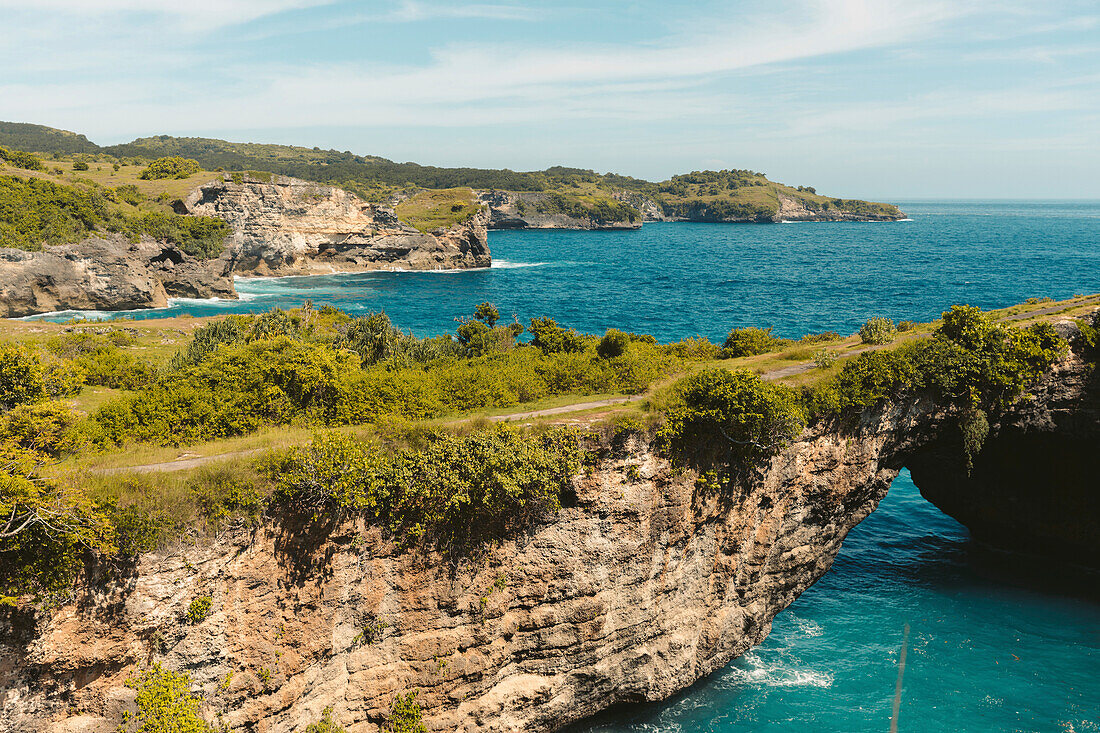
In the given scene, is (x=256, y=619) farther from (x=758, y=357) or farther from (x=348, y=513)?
(x=758, y=357)

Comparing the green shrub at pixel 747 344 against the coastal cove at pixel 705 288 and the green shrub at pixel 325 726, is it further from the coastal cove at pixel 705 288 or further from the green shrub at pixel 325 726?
the coastal cove at pixel 705 288

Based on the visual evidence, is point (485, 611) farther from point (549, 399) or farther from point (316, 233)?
point (316, 233)

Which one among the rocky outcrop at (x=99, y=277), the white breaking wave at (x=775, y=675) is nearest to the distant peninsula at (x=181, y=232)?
the rocky outcrop at (x=99, y=277)

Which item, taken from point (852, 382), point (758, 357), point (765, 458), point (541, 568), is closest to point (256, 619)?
point (541, 568)

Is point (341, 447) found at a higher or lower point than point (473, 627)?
higher

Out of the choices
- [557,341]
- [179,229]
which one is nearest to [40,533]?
[557,341]

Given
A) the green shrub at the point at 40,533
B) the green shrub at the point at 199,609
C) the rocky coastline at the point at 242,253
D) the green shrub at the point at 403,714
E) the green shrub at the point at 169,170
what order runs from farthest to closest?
1. the green shrub at the point at 169,170
2. the rocky coastline at the point at 242,253
3. the green shrub at the point at 403,714
4. the green shrub at the point at 199,609
5. the green shrub at the point at 40,533
